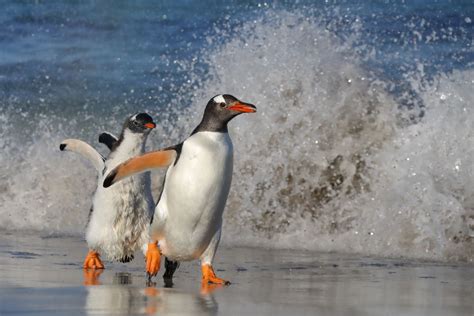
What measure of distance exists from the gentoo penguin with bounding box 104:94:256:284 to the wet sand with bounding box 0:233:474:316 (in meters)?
0.16

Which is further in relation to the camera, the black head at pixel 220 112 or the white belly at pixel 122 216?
the white belly at pixel 122 216

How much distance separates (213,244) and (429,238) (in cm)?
226

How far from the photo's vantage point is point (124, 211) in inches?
270

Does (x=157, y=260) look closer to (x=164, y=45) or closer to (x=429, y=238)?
(x=429, y=238)

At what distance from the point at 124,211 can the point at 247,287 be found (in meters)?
1.09

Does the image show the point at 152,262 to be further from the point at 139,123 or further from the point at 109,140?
the point at 109,140

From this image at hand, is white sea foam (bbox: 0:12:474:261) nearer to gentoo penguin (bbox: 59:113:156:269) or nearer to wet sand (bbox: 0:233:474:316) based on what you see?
wet sand (bbox: 0:233:474:316)

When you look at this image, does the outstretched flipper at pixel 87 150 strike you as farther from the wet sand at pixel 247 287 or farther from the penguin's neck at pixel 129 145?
the wet sand at pixel 247 287

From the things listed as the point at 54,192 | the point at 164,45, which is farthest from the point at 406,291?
the point at 164,45

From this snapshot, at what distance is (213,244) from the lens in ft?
21.0

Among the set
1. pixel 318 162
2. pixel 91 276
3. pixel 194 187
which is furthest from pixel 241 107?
pixel 318 162

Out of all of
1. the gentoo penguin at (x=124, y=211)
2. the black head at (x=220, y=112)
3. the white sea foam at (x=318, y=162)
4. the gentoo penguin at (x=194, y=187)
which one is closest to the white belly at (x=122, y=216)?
the gentoo penguin at (x=124, y=211)

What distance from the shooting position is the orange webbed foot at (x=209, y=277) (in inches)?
241

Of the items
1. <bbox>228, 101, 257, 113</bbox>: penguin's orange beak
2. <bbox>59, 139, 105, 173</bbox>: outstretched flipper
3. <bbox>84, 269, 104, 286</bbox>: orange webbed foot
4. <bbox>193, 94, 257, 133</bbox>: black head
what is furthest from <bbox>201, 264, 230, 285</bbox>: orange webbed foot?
<bbox>59, 139, 105, 173</bbox>: outstretched flipper
